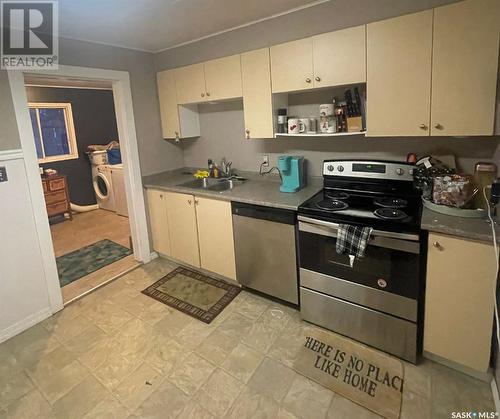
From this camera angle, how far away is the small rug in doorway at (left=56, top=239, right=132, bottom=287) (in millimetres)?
3275

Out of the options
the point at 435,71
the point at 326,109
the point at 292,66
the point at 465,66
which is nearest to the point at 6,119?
the point at 292,66

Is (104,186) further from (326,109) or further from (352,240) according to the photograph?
(352,240)

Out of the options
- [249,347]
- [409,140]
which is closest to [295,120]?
[409,140]

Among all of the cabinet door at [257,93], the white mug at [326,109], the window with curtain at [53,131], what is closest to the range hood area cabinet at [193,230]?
the cabinet door at [257,93]

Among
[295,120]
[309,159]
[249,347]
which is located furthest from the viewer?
[309,159]

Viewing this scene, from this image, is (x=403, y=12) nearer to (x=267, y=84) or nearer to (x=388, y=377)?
(x=267, y=84)

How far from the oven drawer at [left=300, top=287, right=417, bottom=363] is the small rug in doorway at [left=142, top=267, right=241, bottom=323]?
75 centimetres

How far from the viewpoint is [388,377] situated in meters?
1.81

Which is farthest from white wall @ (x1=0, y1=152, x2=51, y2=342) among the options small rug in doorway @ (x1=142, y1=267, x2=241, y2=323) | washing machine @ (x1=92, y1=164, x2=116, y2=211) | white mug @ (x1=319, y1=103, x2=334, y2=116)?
washing machine @ (x1=92, y1=164, x2=116, y2=211)

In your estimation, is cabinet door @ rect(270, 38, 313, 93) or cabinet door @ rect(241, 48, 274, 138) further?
cabinet door @ rect(241, 48, 274, 138)

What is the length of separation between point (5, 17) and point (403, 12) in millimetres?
2623

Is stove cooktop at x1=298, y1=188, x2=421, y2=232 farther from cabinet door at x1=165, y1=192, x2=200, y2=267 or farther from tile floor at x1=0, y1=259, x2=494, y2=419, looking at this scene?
cabinet door at x1=165, y1=192, x2=200, y2=267

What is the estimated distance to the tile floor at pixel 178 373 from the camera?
1.68m

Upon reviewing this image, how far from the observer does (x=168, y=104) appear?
3207 millimetres
